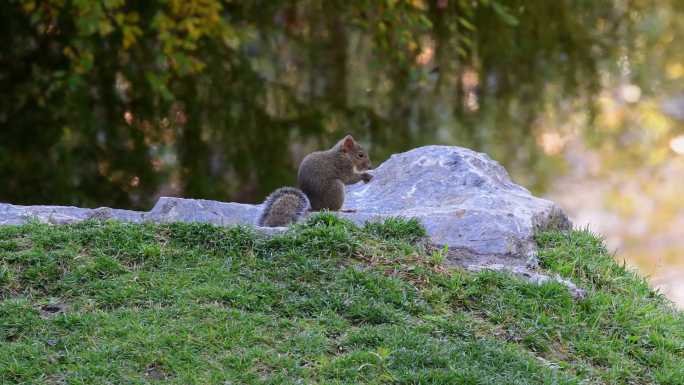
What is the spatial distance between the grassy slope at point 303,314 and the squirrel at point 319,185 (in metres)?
0.61

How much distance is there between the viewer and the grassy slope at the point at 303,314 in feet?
14.0

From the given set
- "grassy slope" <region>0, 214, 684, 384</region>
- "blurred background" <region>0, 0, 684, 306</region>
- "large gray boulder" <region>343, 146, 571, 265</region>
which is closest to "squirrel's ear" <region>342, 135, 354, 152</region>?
"large gray boulder" <region>343, 146, 571, 265</region>

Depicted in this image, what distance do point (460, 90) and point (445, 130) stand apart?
1.27 metres

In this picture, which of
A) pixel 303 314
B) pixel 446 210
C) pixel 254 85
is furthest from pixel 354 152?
pixel 254 85

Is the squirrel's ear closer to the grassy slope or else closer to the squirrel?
the squirrel

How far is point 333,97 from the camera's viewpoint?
1282 centimetres

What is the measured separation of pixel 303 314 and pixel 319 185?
1.89 metres

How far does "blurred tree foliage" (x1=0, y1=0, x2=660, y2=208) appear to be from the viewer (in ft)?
35.6

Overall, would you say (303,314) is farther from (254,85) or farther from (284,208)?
(254,85)

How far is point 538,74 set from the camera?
14.2 metres

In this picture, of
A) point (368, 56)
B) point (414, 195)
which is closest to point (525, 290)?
point (414, 195)

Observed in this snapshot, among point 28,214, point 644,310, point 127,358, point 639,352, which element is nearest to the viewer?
point 127,358

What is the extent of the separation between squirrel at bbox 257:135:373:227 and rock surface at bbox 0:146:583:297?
18cm

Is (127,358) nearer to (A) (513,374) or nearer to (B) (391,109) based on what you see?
(A) (513,374)
